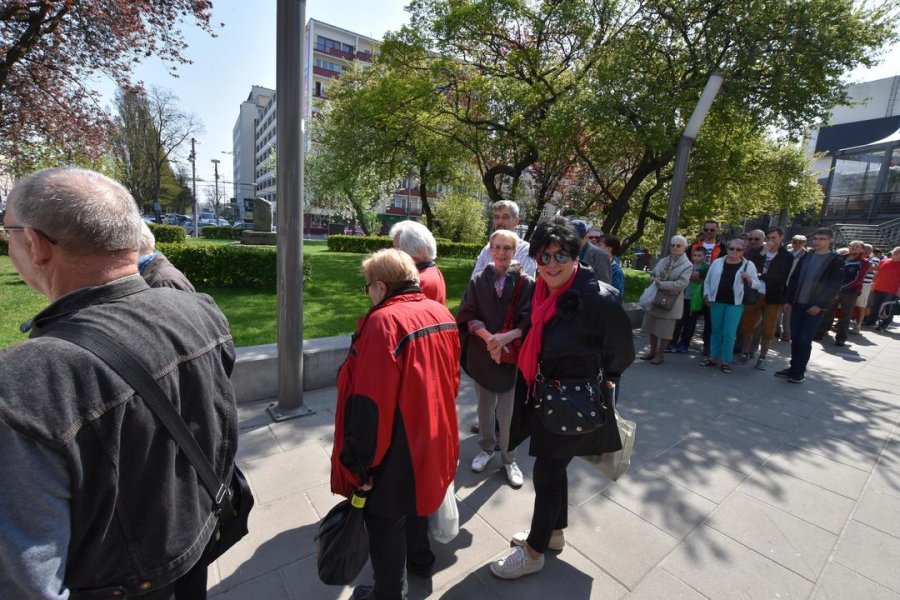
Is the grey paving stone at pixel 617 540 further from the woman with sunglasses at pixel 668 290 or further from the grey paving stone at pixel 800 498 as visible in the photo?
the woman with sunglasses at pixel 668 290

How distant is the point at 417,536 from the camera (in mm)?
2332

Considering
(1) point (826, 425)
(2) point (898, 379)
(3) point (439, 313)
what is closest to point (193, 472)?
(3) point (439, 313)

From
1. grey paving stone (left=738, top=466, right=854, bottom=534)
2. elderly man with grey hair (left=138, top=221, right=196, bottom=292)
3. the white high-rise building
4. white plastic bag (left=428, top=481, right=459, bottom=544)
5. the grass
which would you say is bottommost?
grey paving stone (left=738, top=466, right=854, bottom=534)

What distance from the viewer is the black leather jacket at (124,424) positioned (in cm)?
88

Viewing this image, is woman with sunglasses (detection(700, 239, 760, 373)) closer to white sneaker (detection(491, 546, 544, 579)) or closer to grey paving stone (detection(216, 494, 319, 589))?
white sneaker (detection(491, 546, 544, 579))

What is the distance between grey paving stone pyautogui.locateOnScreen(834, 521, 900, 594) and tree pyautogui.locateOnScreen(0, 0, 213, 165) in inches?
453

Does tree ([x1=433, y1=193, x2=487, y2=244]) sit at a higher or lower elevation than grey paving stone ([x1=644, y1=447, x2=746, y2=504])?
higher

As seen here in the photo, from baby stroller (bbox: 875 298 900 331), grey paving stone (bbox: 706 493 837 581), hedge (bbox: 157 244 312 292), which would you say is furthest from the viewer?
baby stroller (bbox: 875 298 900 331)

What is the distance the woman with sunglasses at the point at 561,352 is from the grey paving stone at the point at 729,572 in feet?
2.85

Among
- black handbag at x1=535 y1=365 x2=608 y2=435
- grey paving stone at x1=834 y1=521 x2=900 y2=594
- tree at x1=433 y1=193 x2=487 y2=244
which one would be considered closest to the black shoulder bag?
black handbag at x1=535 y1=365 x2=608 y2=435

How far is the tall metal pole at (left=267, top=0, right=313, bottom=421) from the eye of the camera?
3.66 metres

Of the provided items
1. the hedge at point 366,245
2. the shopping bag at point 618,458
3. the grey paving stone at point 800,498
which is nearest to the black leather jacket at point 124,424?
the shopping bag at point 618,458

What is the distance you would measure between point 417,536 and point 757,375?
20.0ft

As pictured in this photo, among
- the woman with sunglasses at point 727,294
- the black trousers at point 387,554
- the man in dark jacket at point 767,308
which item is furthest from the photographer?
the man in dark jacket at point 767,308
